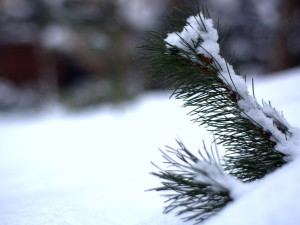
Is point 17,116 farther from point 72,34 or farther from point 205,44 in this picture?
point 205,44

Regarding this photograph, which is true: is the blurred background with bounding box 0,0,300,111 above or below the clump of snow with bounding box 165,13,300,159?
above

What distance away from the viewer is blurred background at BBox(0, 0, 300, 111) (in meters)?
5.62

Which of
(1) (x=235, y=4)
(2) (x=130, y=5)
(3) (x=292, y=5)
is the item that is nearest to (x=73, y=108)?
(2) (x=130, y=5)

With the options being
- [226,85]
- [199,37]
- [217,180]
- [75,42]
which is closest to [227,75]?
[226,85]

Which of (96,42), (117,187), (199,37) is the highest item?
(96,42)

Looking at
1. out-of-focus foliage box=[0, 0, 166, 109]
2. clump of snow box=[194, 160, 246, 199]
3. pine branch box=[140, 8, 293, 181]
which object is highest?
out-of-focus foliage box=[0, 0, 166, 109]

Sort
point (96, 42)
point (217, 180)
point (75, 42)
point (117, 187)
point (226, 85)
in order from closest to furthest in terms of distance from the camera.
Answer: point (217, 180) < point (226, 85) < point (117, 187) < point (96, 42) < point (75, 42)

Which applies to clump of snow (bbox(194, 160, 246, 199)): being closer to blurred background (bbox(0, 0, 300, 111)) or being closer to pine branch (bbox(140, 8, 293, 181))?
pine branch (bbox(140, 8, 293, 181))

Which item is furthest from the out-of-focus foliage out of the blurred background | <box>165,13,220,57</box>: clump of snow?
<box>165,13,220,57</box>: clump of snow

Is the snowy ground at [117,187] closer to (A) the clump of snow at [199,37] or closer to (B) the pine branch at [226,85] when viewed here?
(B) the pine branch at [226,85]

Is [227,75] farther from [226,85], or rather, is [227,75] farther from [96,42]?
[96,42]

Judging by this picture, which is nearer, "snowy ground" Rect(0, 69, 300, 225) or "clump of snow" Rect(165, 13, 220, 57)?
"snowy ground" Rect(0, 69, 300, 225)

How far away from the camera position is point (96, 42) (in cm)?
611

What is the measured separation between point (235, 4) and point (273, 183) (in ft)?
39.5
